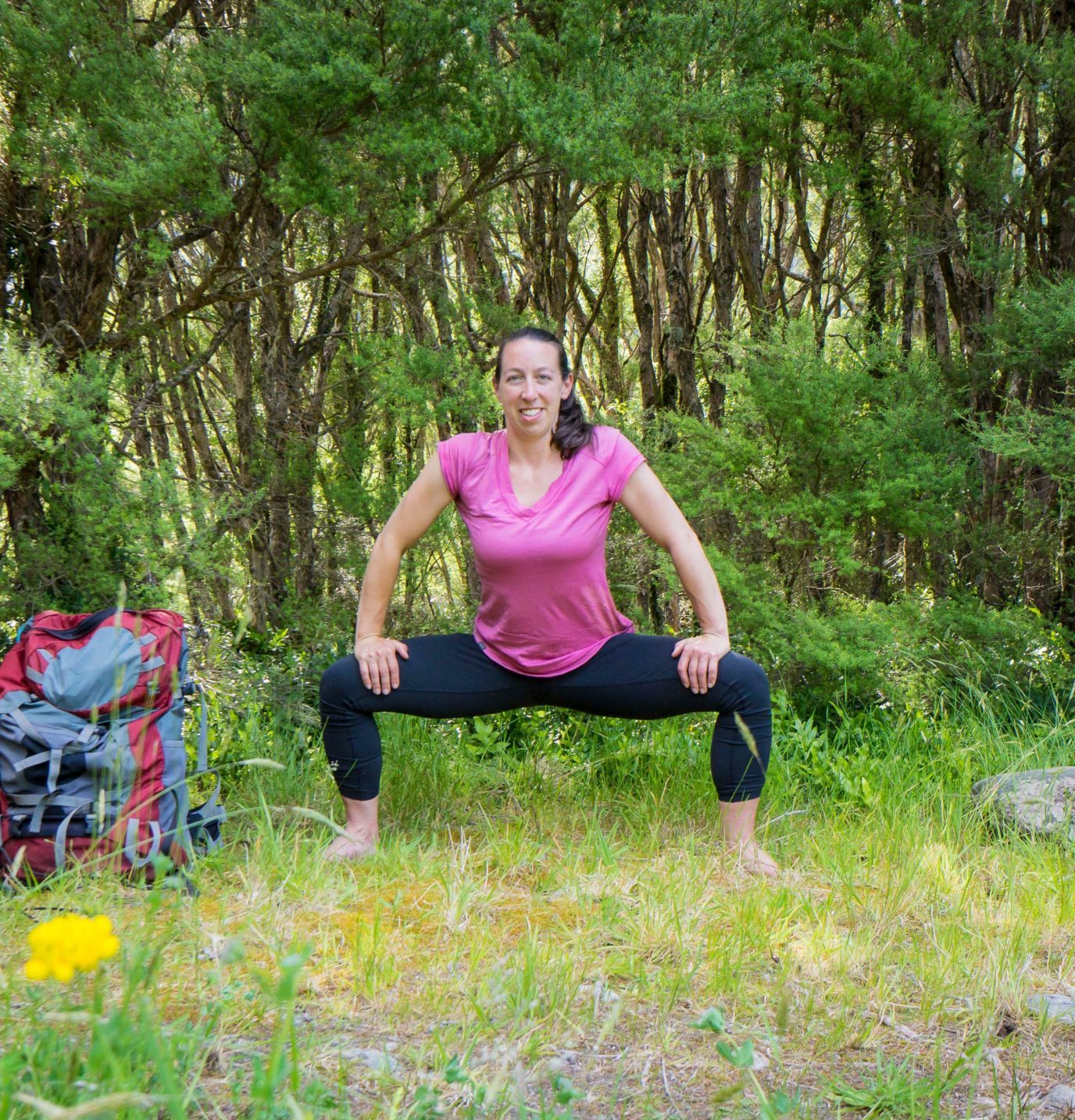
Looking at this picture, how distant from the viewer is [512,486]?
9.33 feet

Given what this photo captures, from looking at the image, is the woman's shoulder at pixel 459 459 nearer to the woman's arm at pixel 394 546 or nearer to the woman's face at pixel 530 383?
the woman's arm at pixel 394 546

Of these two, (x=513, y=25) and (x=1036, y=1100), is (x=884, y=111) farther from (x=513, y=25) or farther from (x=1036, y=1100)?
(x=1036, y=1100)

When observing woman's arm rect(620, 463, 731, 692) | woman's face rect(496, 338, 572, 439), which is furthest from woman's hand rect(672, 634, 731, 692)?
woman's face rect(496, 338, 572, 439)

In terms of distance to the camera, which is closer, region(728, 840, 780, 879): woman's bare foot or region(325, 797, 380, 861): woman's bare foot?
region(728, 840, 780, 879): woman's bare foot

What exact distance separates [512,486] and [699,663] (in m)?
0.68

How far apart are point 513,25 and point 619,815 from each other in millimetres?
2778

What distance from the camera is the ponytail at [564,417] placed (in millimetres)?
2812

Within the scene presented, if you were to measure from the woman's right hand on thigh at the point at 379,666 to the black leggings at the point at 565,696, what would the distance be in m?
0.03

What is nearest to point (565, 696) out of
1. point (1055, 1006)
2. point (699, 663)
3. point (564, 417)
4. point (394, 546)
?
point (699, 663)

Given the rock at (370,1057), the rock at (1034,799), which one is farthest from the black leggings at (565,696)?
the rock at (370,1057)

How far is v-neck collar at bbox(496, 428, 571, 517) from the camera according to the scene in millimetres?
2791

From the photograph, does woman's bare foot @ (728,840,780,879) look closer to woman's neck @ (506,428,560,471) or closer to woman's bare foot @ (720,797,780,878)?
woman's bare foot @ (720,797,780,878)

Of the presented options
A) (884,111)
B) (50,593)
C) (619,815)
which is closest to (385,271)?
(50,593)

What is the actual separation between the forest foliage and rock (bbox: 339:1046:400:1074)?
2.22m
